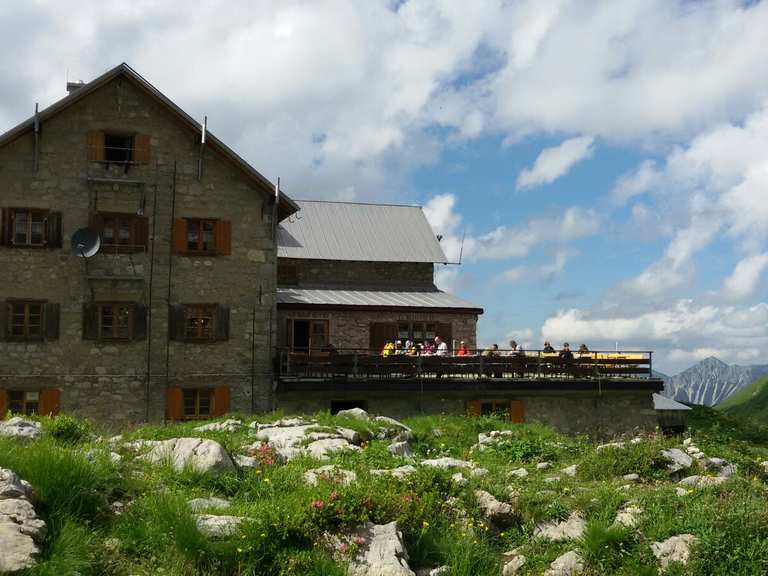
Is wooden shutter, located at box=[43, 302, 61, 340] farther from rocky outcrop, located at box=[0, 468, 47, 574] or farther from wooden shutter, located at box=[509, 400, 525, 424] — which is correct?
rocky outcrop, located at box=[0, 468, 47, 574]

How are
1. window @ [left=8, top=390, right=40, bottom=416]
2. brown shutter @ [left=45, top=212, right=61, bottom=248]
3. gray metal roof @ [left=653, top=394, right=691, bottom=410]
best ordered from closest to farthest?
window @ [left=8, top=390, right=40, bottom=416]
brown shutter @ [left=45, top=212, right=61, bottom=248]
gray metal roof @ [left=653, top=394, right=691, bottom=410]

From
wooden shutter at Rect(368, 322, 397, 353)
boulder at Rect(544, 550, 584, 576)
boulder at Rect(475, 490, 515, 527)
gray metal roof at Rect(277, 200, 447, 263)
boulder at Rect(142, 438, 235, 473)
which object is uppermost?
gray metal roof at Rect(277, 200, 447, 263)

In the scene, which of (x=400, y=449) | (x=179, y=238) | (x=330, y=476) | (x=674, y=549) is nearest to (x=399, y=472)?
(x=330, y=476)

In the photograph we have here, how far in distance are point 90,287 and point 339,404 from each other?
879 cm

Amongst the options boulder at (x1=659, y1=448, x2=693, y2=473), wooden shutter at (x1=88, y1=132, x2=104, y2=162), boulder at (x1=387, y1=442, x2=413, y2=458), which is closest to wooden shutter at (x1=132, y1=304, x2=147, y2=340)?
wooden shutter at (x1=88, y1=132, x2=104, y2=162)

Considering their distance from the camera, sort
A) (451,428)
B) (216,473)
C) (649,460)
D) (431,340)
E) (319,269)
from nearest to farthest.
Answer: (216,473)
(649,460)
(451,428)
(431,340)
(319,269)

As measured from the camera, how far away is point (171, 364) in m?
25.5

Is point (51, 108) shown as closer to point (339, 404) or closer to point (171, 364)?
point (171, 364)

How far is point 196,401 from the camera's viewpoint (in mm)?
25750

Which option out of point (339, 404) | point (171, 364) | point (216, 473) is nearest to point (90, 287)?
point (171, 364)

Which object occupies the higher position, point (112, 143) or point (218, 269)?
point (112, 143)

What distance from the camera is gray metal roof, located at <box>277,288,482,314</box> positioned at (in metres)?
31.9

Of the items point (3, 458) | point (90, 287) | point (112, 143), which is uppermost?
point (112, 143)

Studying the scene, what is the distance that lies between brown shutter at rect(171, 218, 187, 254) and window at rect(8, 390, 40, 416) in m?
6.16
